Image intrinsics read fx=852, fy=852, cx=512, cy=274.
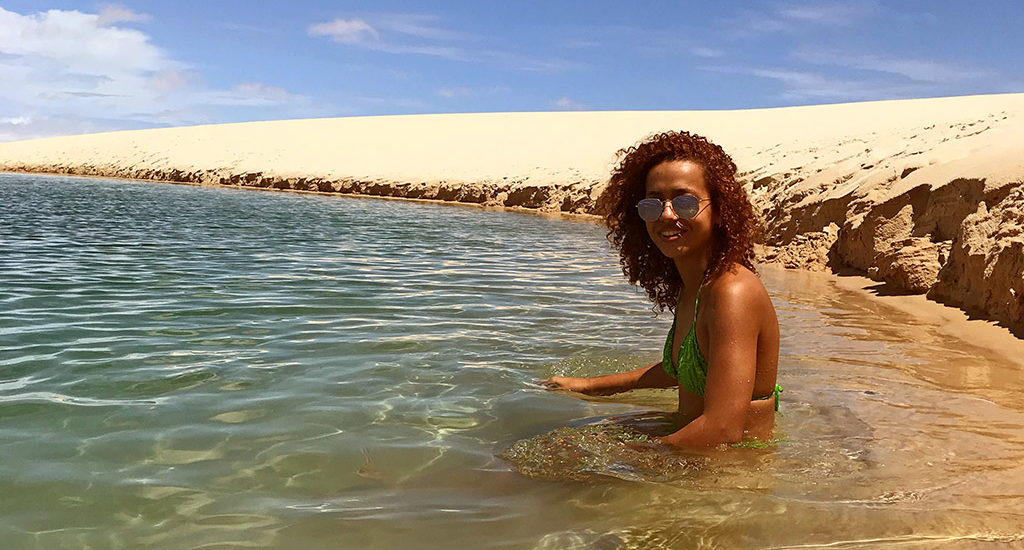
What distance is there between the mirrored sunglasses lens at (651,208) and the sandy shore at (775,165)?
12.0 feet

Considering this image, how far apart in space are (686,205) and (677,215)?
0.19 feet

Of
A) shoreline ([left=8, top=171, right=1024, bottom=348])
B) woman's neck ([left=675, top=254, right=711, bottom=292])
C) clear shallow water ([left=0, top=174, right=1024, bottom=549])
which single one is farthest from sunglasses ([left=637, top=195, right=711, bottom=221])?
shoreline ([left=8, top=171, right=1024, bottom=348])

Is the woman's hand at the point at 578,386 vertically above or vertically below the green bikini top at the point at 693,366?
below

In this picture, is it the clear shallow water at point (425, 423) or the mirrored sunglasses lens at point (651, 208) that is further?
the mirrored sunglasses lens at point (651, 208)

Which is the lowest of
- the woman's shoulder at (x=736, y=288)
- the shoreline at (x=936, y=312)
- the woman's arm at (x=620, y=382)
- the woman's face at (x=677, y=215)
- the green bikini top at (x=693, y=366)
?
the woman's arm at (x=620, y=382)

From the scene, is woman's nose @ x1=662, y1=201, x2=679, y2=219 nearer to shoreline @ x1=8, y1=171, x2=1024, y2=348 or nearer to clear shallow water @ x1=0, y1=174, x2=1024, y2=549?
clear shallow water @ x1=0, y1=174, x2=1024, y2=549

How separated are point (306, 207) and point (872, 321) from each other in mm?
17283

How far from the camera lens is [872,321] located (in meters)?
6.22

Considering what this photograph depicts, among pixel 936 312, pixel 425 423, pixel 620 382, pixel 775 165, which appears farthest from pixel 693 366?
pixel 775 165

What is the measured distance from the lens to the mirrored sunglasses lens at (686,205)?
269 centimetres

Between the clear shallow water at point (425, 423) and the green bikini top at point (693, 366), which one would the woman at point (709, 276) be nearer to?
the green bikini top at point (693, 366)

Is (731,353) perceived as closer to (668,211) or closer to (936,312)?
(668,211)

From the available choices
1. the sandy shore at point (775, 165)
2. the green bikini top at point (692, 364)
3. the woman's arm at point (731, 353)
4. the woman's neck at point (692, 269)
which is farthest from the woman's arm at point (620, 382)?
the sandy shore at point (775, 165)

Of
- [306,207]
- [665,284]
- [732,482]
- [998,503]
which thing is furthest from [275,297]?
[306,207]
